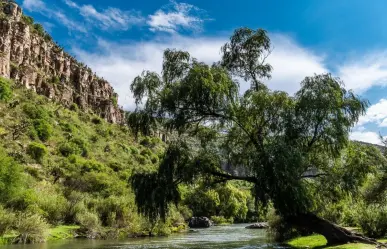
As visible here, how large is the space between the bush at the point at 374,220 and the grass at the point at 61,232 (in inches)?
1186

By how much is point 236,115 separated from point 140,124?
6.30 metres

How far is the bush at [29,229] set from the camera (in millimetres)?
34500

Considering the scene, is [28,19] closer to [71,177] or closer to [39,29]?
[39,29]

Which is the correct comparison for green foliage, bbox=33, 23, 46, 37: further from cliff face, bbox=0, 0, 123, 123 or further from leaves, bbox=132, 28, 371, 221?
leaves, bbox=132, 28, 371, 221

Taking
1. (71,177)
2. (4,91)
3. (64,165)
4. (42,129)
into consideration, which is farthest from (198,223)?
(4,91)

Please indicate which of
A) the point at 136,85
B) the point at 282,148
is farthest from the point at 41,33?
the point at 282,148

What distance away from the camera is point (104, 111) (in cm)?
14250

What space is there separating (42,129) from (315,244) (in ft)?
231

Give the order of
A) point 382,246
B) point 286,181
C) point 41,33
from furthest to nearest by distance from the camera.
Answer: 1. point 41,33
2. point 382,246
3. point 286,181

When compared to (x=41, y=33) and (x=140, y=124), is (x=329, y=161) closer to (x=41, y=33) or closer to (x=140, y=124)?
(x=140, y=124)

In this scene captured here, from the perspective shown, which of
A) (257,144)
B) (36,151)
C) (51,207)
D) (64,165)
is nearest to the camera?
(257,144)

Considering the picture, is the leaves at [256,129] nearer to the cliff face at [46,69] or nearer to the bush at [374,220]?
the bush at [374,220]

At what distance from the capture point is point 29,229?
3475 cm

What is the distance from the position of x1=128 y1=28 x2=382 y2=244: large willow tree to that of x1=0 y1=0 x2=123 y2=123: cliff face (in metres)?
83.4
